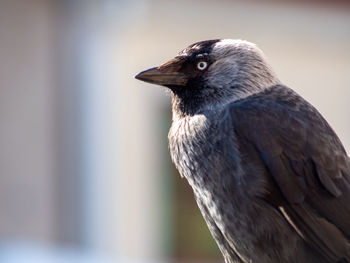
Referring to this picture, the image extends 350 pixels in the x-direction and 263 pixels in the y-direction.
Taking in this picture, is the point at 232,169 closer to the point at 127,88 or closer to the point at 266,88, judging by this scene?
the point at 266,88

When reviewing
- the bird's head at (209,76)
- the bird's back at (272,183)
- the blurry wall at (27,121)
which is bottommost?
the blurry wall at (27,121)

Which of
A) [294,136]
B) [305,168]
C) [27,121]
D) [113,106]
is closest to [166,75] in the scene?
[294,136]

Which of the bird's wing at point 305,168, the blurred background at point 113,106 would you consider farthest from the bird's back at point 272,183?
the blurred background at point 113,106

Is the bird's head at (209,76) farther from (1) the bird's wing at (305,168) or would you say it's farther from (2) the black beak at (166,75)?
(1) the bird's wing at (305,168)

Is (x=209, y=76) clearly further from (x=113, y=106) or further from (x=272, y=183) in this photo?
(x=113, y=106)

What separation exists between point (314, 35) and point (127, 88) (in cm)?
220

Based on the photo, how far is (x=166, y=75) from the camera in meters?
5.38

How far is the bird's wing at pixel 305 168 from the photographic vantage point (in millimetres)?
4867

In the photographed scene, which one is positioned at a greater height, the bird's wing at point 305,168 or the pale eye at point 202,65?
the pale eye at point 202,65

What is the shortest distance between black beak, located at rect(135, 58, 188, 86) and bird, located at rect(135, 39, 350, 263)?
0.03 metres

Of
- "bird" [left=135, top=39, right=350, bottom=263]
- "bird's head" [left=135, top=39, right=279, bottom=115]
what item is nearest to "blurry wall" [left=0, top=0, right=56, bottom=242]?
"bird's head" [left=135, top=39, right=279, bottom=115]

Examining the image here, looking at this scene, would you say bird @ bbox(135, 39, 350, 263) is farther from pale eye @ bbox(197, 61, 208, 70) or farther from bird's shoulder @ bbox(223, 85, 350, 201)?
pale eye @ bbox(197, 61, 208, 70)

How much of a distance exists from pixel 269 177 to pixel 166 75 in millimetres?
795

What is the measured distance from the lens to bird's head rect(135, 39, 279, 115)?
540 cm
